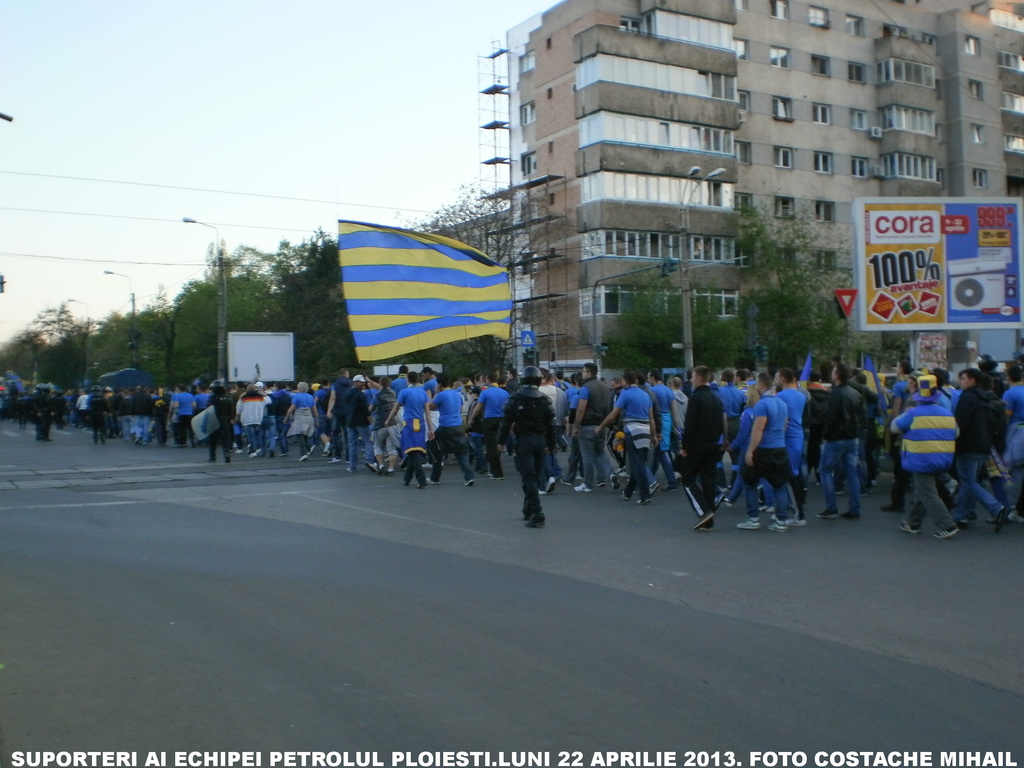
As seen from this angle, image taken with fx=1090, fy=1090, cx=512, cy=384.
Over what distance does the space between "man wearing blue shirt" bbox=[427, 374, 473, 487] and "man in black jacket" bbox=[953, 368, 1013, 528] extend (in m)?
7.76

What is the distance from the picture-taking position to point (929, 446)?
421 inches

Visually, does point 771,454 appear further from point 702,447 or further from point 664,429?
point 664,429

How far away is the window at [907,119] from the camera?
61.8 meters

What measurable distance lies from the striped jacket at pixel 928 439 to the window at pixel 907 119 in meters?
55.6

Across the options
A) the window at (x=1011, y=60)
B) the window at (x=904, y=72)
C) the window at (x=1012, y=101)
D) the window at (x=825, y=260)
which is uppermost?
the window at (x=1011, y=60)

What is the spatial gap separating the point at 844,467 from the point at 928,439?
1858 millimetres

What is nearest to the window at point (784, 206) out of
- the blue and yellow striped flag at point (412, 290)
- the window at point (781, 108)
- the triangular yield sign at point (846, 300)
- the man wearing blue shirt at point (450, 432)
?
the window at point (781, 108)

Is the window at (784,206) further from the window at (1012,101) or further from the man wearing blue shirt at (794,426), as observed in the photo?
the man wearing blue shirt at (794,426)

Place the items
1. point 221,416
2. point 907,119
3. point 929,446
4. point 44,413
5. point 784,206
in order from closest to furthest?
point 929,446, point 221,416, point 44,413, point 784,206, point 907,119

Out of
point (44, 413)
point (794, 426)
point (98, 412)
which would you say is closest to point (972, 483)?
point (794, 426)

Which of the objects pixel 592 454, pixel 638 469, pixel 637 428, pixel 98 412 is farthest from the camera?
pixel 98 412

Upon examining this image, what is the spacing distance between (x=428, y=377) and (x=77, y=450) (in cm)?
1546

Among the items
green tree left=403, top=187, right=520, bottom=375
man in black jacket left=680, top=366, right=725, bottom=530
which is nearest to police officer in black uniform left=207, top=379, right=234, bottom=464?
man in black jacket left=680, top=366, right=725, bottom=530

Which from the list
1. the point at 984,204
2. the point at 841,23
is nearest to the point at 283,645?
the point at 984,204
